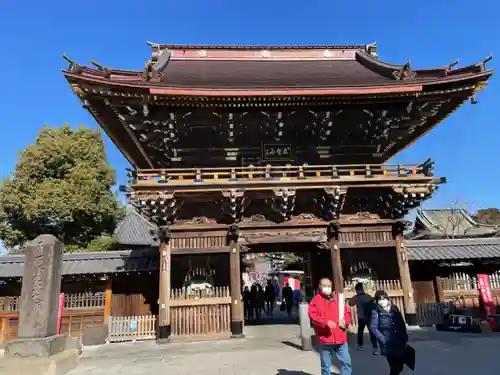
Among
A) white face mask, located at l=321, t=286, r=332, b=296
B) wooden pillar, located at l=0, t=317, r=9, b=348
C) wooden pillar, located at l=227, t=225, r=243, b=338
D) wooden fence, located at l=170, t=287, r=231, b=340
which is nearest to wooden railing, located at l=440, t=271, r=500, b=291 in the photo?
wooden pillar, located at l=227, t=225, r=243, b=338

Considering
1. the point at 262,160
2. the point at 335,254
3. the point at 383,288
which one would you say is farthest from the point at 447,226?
the point at 262,160

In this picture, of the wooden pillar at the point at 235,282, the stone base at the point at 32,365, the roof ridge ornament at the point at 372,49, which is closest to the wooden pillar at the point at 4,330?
the stone base at the point at 32,365

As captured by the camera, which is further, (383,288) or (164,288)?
(383,288)

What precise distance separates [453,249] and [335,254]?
6.81m

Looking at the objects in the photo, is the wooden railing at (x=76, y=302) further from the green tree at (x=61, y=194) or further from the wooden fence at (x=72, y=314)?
the green tree at (x=61, y=194)

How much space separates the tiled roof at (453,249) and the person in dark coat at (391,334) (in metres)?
10.7

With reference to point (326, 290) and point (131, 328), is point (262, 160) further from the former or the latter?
point (326, 290)

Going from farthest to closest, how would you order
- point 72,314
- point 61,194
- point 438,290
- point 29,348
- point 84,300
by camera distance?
point 61,194 < point 438,290 < point 84,300 < point 72,314 < point 29,348

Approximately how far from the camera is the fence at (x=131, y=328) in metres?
13.9

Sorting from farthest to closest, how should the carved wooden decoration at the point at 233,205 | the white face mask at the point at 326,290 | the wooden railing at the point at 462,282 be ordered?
the wooden railing at the point at 462,282 < the carved wooden decoration at the point at 233,205 < the white face mask at the point at 326,290

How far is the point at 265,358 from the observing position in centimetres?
902

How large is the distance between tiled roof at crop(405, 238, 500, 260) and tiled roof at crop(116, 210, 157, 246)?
17.5 m

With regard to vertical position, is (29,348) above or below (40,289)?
below

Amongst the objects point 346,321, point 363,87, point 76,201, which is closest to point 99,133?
point 76,201
